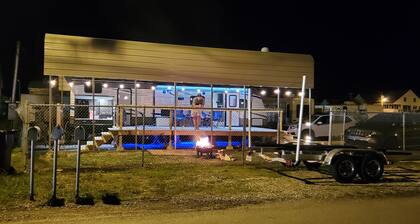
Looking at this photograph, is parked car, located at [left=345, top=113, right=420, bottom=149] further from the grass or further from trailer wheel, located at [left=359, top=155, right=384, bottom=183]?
trailer wheel, located at [left=359, top=155, right=384, bottom=183]

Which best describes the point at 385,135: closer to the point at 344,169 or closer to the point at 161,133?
the point at 344,169

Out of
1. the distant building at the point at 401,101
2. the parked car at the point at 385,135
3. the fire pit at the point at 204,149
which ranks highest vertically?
the distant building at the point at 401,101

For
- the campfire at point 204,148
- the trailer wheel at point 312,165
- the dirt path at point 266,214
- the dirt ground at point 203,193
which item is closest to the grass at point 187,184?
the dirt ground at point 203,193

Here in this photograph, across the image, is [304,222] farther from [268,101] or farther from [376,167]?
[268,101]

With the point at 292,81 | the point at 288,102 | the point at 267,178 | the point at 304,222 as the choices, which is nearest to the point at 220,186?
the point at 267,178

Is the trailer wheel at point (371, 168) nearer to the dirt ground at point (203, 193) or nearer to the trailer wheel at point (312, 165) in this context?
the dirt ground at point (203, 193)

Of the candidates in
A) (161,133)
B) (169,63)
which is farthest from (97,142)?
(169,63)

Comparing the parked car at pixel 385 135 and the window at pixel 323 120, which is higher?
the window at pixel 323 120

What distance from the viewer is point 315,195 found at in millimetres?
9969

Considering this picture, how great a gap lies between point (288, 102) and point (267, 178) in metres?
20.0

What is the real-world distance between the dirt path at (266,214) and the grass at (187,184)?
51 centimetres

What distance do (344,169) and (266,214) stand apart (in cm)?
452

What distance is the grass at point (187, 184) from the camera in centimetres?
914

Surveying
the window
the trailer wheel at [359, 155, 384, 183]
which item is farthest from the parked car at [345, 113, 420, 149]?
the window
